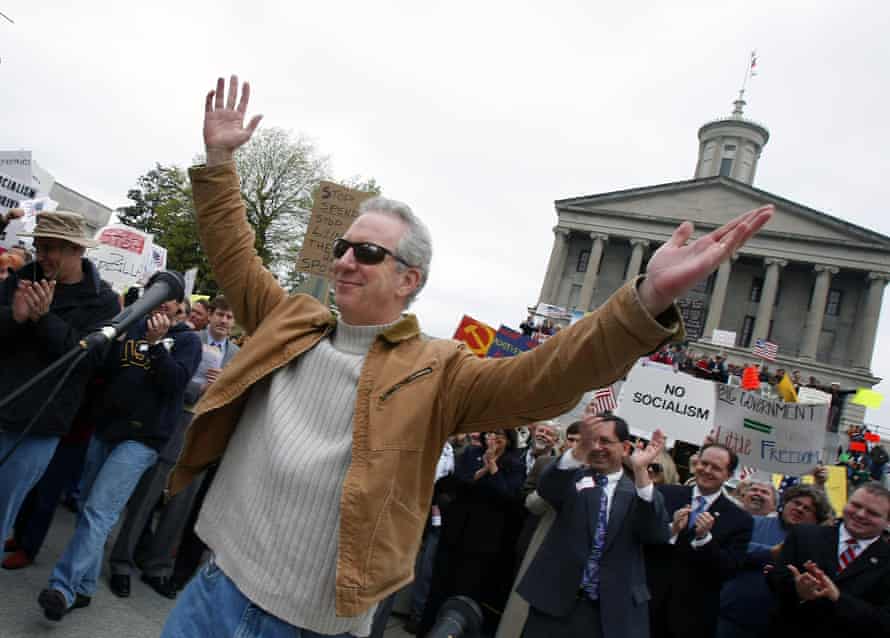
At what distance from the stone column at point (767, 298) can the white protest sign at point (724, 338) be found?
634 centimetres

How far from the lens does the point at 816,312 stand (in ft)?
149

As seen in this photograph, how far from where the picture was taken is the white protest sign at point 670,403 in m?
8.27

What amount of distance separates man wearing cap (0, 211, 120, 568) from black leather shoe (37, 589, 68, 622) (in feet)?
1.40

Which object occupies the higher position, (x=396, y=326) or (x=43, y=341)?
(x=396, y=326)

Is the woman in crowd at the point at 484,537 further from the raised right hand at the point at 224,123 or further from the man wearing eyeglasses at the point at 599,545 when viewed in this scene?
the raised right hand at the point at 224,123

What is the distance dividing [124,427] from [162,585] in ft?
4.54

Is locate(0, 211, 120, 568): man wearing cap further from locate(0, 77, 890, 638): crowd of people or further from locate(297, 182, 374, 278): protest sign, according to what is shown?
locate(297, 182, 374, 278): protest sign

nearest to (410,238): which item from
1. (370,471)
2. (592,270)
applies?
(370,471)

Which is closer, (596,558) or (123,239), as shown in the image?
(596,558)

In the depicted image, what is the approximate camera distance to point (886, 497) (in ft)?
14.0

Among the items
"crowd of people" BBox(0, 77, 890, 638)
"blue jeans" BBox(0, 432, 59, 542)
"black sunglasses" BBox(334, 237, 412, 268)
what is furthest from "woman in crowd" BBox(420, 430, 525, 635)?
"black sunglasses" BBox(334, 237, 412, 268)

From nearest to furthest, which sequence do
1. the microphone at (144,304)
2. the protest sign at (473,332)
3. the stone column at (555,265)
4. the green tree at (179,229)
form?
the microphone at (144,304), the protest sign at (473,332), the green tree at (179,229), the stone column at (555,265)

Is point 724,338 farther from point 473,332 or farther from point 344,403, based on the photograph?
point 344,403

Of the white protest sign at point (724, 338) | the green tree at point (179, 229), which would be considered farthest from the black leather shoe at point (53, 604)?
the white protest sign at point (724, 338)
